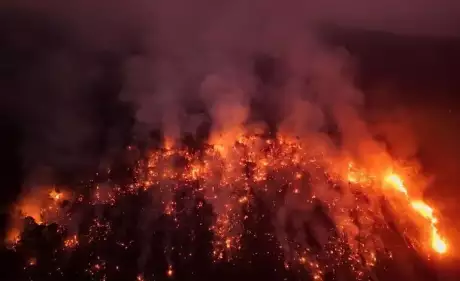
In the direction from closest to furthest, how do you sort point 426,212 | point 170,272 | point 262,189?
point 170,272, point 426,212, point 262,189

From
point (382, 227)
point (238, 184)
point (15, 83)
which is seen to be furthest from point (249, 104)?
point (15, 83)

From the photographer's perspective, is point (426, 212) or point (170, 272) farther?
point (426, 212)

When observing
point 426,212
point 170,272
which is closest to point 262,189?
point 170,272

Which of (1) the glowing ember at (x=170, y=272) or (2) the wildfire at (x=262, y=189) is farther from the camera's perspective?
(2) the wildfire at (x=262, y=189)

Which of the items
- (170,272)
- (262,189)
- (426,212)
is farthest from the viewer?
(262,189)

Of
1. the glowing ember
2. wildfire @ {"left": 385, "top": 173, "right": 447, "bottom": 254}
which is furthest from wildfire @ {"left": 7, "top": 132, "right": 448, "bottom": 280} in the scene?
the glowing ember

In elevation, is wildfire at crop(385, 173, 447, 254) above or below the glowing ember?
above

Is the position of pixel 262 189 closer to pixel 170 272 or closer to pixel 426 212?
pixel 170 272

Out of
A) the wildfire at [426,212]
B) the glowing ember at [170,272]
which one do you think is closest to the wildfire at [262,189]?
the wildfire at [426,212]

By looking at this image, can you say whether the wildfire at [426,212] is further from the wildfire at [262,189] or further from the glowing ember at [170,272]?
the glowing ember at [170,272]

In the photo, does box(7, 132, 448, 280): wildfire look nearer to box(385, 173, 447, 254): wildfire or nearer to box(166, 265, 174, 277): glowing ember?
box(385, 173, 447, 254): wildfire

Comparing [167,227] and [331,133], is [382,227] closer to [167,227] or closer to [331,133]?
[331,133]
